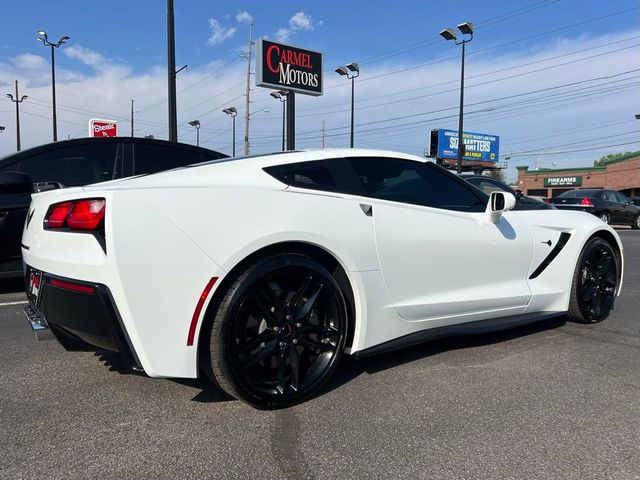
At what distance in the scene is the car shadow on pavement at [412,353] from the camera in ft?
10.8

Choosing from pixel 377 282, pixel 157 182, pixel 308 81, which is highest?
pixel 308 81

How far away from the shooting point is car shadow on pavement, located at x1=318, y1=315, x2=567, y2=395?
10.8ft

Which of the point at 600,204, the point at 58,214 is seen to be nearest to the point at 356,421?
the point at 58,214

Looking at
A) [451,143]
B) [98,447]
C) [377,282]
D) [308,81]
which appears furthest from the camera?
[451,143]

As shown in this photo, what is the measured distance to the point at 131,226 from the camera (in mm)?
2385

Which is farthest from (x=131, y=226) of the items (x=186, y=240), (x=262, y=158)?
(x=262, y=158)

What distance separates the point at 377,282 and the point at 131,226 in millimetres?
1398

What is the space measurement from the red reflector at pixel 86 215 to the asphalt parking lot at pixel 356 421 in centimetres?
99

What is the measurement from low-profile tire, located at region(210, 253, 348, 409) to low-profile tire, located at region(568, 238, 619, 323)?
249cm

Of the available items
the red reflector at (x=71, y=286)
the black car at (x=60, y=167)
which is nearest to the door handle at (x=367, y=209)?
the red reflector at (x=71, y=286)

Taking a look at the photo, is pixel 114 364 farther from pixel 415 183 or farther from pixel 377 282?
pixel 415 183

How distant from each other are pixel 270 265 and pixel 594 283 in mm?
3247

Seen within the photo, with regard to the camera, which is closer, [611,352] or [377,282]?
[377,282]

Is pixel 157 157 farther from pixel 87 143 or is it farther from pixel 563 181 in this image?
pixel 563 181
